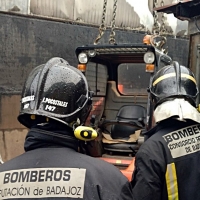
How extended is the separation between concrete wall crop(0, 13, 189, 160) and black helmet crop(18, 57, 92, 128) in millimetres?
5295

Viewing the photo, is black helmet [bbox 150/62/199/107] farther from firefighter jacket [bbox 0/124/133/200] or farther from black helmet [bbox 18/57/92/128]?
firefighter jacket [bbox 0/124/133/200]

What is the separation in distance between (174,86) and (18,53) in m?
5.07

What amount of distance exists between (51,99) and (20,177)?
0.39 metres

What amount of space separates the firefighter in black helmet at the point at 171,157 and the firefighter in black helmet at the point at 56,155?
2.18 feet

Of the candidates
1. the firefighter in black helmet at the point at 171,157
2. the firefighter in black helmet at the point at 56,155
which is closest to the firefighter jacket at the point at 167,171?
the firefighter in black helmet at the point at 171,157

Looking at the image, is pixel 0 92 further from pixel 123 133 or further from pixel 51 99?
pixel 51 99

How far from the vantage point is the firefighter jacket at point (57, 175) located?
62.7 inches

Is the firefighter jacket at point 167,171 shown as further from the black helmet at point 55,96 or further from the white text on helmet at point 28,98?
the white text on helmet at point 28,98

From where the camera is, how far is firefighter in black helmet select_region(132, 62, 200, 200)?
2.34 metres

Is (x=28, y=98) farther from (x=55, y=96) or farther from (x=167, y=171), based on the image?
(x=167, y=171)

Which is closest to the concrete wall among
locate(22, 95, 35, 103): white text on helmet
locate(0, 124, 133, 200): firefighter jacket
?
locate(22, 95, 35, 103): white text on helmet

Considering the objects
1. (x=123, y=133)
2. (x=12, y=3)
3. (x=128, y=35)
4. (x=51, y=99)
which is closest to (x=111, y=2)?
(x=128, y=35)

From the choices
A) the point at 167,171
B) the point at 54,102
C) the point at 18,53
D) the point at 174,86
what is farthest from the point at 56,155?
the point at 18,53

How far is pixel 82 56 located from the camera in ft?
18.1
